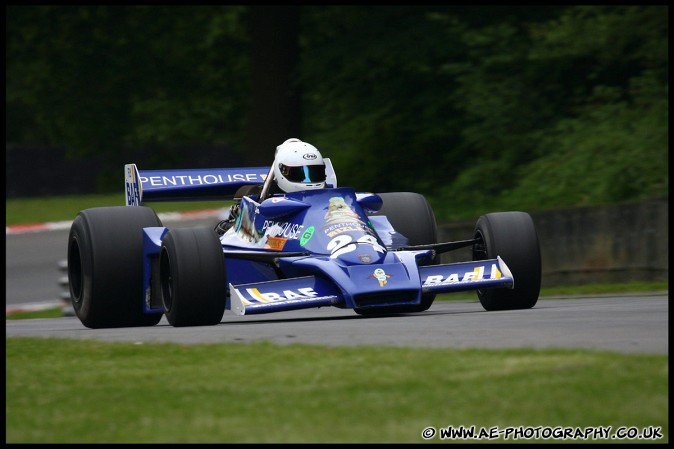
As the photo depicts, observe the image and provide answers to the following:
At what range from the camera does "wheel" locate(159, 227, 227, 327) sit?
38.3 ft

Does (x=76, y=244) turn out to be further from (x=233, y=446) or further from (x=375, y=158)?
(x=375, y=158)

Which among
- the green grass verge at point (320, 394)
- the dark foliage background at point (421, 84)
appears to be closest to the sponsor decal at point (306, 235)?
the green grass verge at point (320, 394)

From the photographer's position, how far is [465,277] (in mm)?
11984

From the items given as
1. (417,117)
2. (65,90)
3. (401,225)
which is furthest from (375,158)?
(401,225)

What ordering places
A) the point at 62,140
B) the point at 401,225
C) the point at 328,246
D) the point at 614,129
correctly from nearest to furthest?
the point at 328,246 → the point at 401,225 → the point at 614,129 → the point at 62,140

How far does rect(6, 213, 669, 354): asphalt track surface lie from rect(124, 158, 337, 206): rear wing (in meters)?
1.50

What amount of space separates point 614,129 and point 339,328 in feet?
37.9

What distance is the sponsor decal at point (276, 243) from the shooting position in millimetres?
12617

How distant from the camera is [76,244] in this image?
13523mm

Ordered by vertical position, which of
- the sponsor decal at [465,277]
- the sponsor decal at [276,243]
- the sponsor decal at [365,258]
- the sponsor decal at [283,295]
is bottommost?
the sponsor decal at [283,295]

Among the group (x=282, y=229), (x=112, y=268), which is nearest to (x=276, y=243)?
(x=282, y=229)

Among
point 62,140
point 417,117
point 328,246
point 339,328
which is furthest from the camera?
point 62,140

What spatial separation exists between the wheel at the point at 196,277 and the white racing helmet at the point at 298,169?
1.51 m

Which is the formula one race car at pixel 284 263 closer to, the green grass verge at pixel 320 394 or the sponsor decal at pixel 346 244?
the sponsor decal at pixel 346 244
